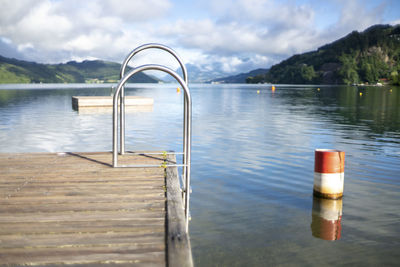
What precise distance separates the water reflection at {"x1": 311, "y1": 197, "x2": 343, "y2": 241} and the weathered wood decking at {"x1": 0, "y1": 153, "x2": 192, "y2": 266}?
2.77 meters

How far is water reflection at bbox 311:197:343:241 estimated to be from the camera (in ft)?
19.3

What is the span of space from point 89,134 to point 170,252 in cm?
1456

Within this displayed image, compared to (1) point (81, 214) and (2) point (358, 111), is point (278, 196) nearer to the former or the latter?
(1) point (81, 214)

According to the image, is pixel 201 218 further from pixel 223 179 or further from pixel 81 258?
pixel 81 258

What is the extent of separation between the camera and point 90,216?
4125mm

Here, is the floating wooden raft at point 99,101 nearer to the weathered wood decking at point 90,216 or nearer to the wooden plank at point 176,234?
the weathered wood decking at point 90,216

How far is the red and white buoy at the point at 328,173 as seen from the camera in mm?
7020

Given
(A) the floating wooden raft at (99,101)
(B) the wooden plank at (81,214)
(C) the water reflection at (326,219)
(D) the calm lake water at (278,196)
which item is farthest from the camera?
(A) the floating wooden raft at (99,101)

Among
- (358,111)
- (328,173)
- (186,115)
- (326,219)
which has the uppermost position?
(186,115)

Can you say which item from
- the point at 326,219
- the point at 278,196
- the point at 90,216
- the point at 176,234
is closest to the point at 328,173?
the point at 326,219

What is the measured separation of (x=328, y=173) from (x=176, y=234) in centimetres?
471

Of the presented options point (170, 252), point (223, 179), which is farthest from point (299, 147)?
point (170, 252)

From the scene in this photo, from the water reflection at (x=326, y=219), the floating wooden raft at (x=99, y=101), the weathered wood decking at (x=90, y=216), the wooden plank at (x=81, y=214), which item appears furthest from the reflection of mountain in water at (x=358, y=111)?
the wooden plank at (x=81, y=214)

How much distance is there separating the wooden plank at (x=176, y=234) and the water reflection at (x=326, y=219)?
2.72 meters
